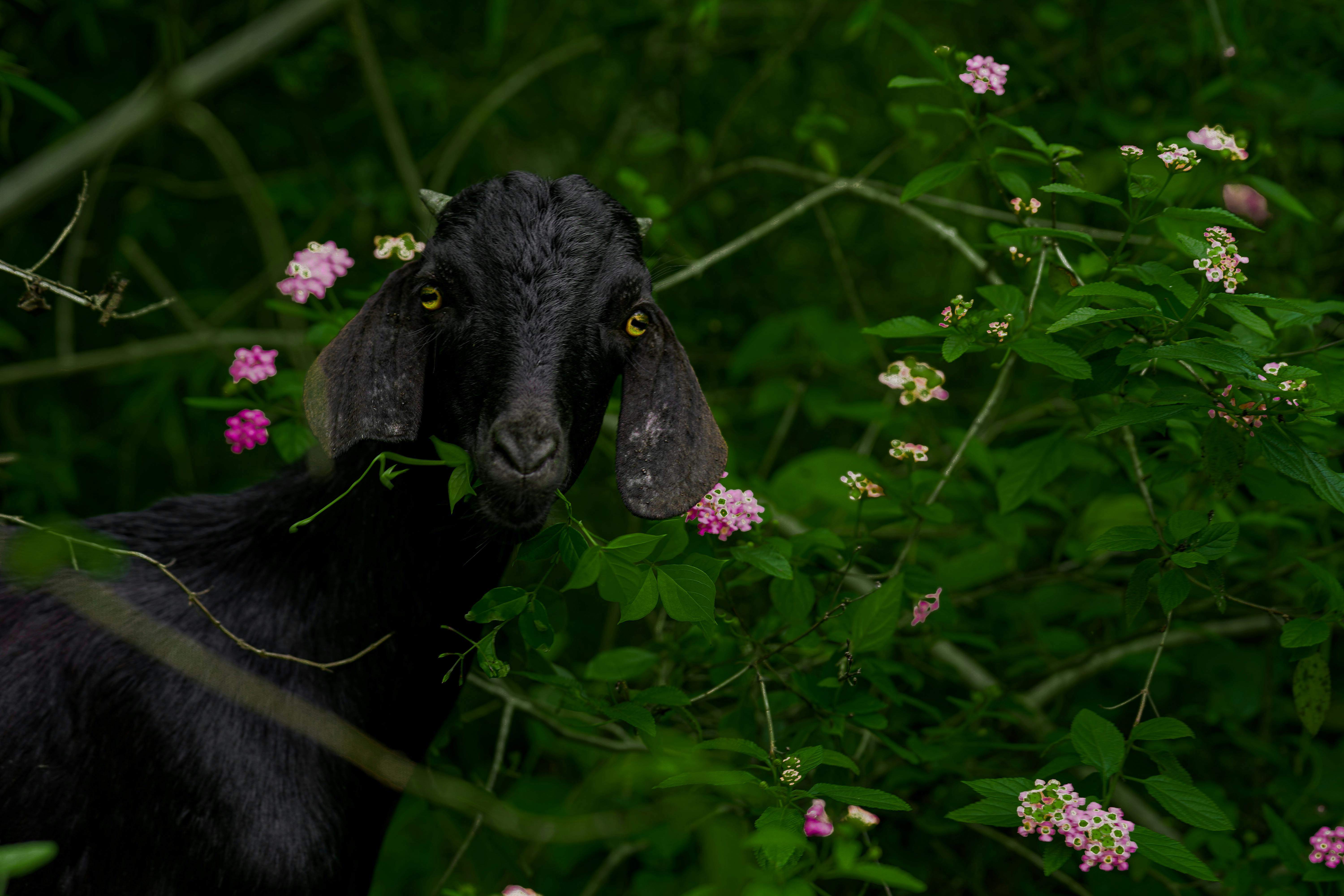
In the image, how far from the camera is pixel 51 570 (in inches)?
101

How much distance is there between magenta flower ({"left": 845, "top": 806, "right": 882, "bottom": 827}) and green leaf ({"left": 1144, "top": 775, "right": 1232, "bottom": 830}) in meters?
0.55

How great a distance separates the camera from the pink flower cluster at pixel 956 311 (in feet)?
8.00

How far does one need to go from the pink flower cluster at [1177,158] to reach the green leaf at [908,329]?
56cm

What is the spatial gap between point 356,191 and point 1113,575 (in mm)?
3802

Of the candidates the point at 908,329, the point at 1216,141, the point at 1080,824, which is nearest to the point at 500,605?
the point at 908,329

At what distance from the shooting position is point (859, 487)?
257 centimetres

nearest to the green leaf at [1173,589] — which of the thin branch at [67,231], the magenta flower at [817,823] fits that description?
the magenta flower at [817,823]

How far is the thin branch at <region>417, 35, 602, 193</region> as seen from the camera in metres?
4.82

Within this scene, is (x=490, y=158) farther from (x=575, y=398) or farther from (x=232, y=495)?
(x=575, y=398)

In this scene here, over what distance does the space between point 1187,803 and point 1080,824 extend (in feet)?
0.81

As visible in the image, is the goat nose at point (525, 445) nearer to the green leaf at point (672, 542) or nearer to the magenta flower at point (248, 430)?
the green leaf at point (672, 542)

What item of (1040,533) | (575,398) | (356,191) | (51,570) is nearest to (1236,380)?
(575,398)

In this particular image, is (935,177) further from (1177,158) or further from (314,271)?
(314,271)

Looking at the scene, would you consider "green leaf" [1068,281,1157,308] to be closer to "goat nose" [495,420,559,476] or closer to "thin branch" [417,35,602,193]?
"goat nose" [495,420,559,476]
